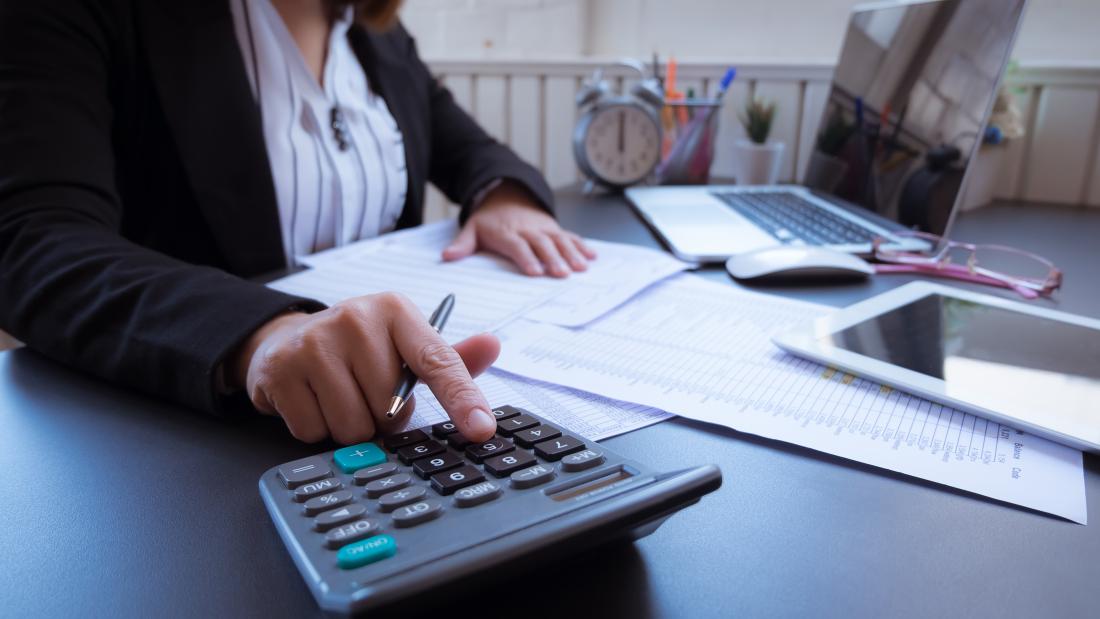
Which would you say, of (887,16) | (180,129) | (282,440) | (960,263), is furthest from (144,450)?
(887,16)

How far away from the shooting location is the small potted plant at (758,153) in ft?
4.18

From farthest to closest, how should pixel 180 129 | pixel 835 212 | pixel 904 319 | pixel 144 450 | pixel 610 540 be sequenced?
pixel 835 212, pixel 180 129, pixel 904 319, pixel 144 450, pixel 610 540

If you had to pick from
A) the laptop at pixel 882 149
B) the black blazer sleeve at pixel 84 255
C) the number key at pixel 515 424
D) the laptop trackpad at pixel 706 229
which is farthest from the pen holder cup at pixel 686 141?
the number key at pixel 515 424

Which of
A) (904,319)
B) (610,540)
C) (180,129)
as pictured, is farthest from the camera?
(180,129)

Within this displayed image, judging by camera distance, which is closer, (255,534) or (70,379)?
(255,534)

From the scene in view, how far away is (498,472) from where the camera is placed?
34cm

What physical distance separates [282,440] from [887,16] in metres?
1.02

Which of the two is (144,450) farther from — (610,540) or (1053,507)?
(1053,507)

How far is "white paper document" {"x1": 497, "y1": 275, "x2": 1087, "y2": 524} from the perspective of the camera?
39 centimetres

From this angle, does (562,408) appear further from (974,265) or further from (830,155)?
(830,155)

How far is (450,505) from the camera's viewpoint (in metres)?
0.31

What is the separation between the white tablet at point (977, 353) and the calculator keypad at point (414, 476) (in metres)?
0.25

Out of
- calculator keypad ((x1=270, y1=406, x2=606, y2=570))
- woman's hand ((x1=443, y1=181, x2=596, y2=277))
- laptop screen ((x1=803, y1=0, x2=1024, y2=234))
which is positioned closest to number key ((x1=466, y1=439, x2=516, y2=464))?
calculator keypad ((x1=270, y1=406, x2=606, y2=570))

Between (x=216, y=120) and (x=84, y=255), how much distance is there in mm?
278
